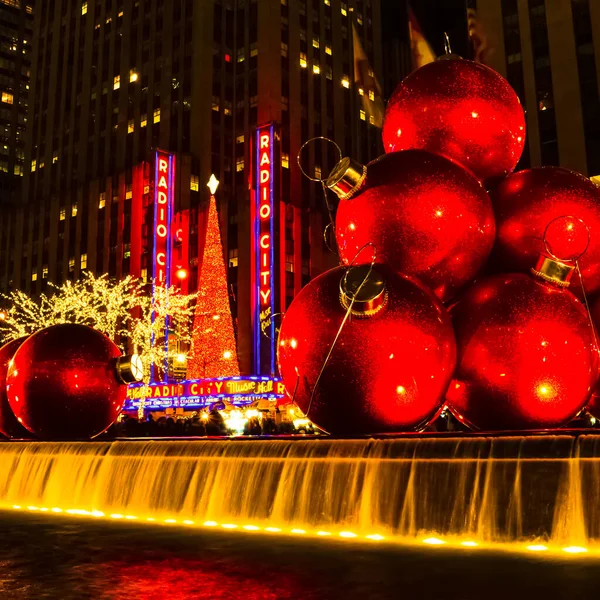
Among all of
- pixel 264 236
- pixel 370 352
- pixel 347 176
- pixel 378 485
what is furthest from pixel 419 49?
pixel 264 236

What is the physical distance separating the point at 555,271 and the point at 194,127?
211 ft

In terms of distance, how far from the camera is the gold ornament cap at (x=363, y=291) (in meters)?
6.96

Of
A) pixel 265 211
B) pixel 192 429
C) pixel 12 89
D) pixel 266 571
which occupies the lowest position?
pixel 192 429

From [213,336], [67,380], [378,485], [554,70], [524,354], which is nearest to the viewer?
[378,485]

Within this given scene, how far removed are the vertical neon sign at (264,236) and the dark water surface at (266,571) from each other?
1755 inches

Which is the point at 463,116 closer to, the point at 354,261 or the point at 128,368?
the point at 354,261

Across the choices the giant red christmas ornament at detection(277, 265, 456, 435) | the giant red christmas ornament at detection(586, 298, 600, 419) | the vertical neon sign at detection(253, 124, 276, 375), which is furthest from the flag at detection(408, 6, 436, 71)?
the vertical neon sign at detection(253, 124, 276, 375)

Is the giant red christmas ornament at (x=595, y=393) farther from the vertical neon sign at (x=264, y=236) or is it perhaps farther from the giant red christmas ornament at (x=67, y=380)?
the vertical neon sign at (x=264, y=236)

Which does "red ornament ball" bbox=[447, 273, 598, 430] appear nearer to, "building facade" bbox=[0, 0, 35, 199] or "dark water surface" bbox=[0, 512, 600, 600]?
"dark water surface" bbox=[0, 512, 600, 600]

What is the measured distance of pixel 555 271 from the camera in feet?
25.1

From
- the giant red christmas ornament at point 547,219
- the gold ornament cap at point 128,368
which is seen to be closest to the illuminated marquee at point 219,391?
the gold ornament cap at point 128,368

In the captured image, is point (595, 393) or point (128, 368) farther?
point (128, 368)

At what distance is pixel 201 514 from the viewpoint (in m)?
8.14

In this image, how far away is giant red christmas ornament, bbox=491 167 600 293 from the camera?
793 cm
